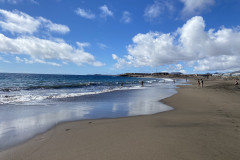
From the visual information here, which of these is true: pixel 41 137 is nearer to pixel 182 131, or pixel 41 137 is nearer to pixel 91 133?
pixel 91 133

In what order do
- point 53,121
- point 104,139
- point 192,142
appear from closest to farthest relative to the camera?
1. point 192,142
2. point 104,139
3. point 53,121

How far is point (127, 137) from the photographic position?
4.77 meters

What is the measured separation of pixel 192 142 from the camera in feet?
14.0

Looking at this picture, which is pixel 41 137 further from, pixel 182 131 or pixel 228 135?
pixel 228 135

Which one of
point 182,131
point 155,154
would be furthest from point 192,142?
point 155,154

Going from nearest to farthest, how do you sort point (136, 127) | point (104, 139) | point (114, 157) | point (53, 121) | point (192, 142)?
point (114, 157), point (192, 142), point (104, 139), point (136, 127), point (53, 121)

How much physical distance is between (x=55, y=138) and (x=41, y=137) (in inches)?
22.0

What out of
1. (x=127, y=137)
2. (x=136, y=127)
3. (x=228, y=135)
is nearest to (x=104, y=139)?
(x=127, y=137)

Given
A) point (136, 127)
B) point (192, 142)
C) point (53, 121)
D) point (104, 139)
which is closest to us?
point (192, 142)

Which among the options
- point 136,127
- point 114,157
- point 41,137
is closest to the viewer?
point 114,157

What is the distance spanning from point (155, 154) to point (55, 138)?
3.39 metres

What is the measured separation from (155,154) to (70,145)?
248cm

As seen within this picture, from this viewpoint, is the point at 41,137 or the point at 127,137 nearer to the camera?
the point at 127,137

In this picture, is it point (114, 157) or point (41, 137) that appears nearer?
point (114, 157)
